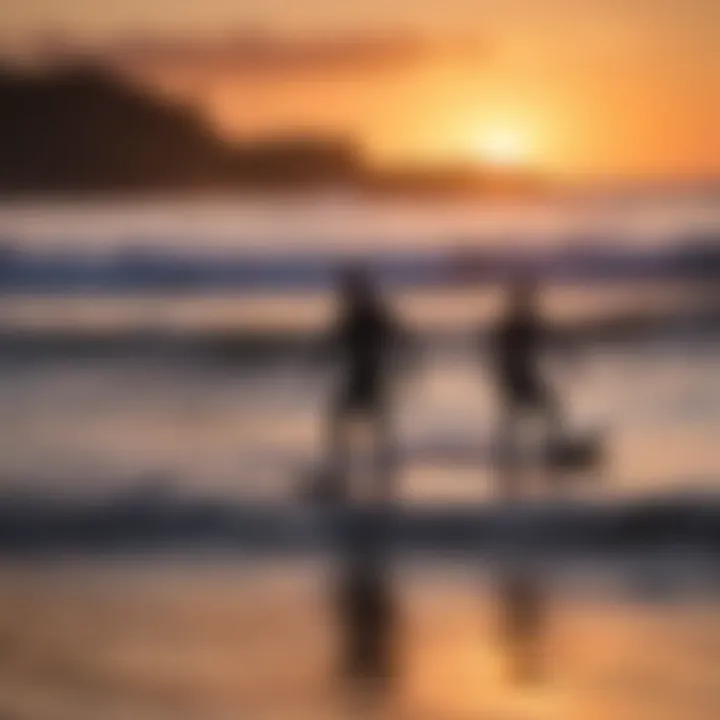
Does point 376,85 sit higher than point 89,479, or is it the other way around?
point 376,85

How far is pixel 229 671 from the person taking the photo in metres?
1.32

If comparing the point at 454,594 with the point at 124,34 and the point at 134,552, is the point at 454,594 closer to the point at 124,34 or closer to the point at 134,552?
the point at 134,552

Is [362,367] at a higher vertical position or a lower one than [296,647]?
higher

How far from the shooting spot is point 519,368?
1.39m

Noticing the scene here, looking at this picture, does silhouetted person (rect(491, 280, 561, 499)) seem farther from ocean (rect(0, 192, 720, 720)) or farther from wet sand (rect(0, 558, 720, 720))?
wet sand (rect(0, 558, 720, 720))

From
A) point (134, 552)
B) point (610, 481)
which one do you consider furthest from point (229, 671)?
point (610, 481)

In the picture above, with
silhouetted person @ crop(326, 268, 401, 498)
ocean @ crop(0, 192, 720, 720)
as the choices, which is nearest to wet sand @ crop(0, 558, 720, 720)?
ocean @ crop(0, 192, 720, 720)

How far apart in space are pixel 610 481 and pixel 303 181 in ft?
1.29

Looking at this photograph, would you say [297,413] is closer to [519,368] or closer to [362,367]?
[362,367]

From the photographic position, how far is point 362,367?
1.40 m

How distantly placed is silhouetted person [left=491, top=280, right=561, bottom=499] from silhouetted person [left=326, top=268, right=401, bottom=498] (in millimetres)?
100

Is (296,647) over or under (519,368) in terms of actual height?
under

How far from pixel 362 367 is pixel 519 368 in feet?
0.47

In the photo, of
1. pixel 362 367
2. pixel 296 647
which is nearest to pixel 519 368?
pixel 362 367
